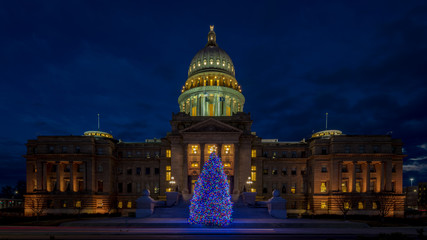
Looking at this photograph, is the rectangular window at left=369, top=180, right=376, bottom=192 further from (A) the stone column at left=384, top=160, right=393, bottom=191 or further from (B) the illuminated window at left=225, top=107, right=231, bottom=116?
(B) the illuminated window at left=225, top=107, right=231, bottom=116

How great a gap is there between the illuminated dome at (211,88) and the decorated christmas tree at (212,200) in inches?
2123

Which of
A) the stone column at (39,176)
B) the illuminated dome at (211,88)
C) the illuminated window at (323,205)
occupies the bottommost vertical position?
the illuminated window at (323,205)

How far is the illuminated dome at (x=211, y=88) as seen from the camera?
89.4 metres

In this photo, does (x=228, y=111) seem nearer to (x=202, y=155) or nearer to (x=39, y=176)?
(x=202, y=155)

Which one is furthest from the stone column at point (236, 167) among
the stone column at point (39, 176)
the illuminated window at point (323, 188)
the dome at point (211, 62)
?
the stone column at point (39, 176)

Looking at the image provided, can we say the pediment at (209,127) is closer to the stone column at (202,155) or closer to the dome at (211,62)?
the stone column at (202,155)

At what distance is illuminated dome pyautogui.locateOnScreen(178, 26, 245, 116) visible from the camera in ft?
293

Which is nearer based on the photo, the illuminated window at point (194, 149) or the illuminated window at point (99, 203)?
the illuminated window at point (99, 203)

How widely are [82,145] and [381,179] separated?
67.4 metres

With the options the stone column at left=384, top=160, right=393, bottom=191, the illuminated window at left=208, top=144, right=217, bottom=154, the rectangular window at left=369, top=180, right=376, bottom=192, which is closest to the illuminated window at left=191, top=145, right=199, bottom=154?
the illuminated window at left=208, top=144, right=217, bottom=154

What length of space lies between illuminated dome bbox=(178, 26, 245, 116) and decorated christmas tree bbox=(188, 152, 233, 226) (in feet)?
177

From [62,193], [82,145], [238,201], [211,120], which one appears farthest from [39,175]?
[238,201]

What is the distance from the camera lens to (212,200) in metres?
33.7

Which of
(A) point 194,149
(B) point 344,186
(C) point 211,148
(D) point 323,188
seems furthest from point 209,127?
(B) point 344,186
